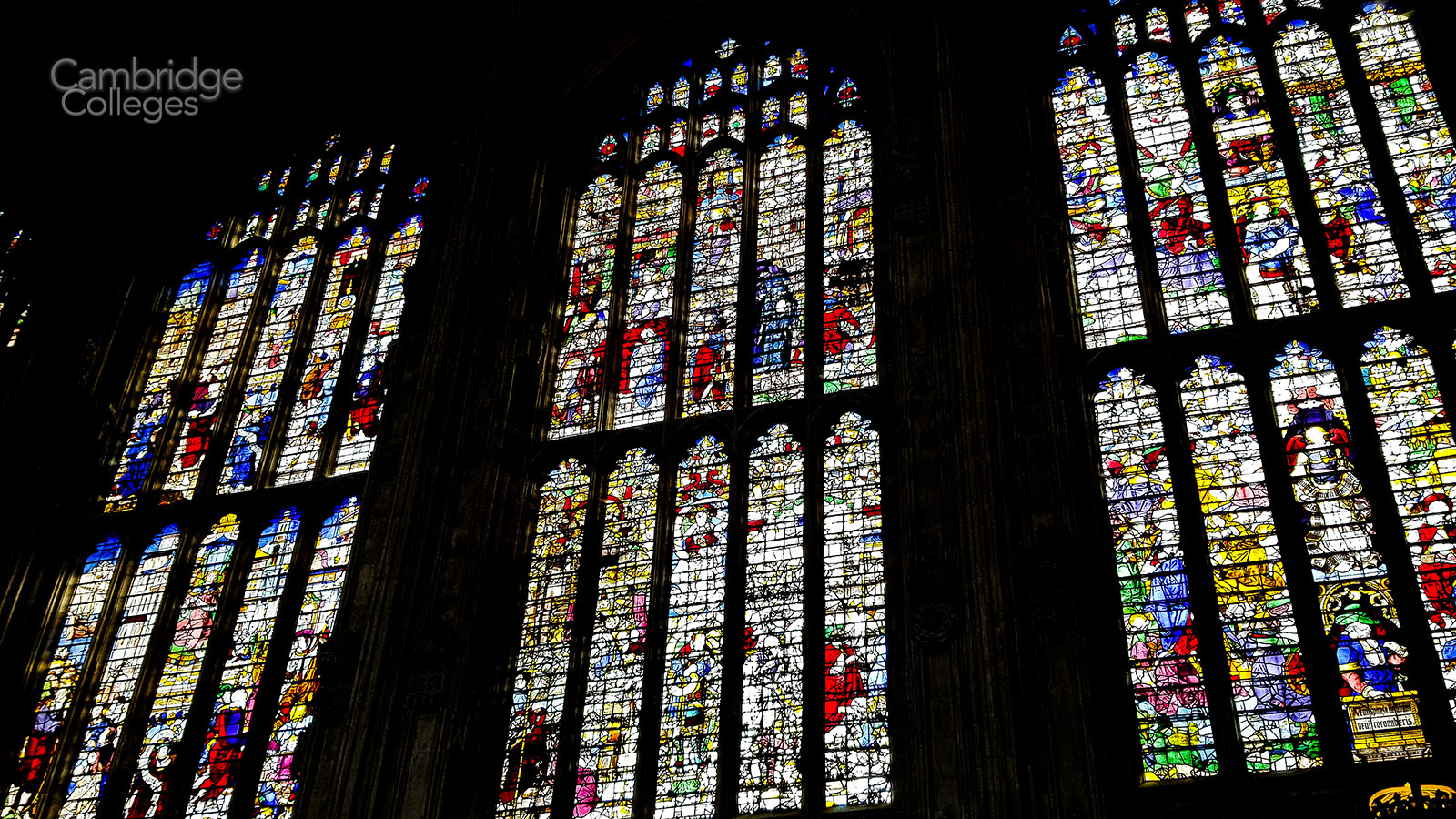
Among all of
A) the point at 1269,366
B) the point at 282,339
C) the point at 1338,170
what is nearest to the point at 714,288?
the point at 282,339

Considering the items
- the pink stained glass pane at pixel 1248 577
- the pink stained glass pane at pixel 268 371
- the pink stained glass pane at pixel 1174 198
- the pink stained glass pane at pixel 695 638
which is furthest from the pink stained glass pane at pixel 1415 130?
the pink stained glass pane at pixel 268 371

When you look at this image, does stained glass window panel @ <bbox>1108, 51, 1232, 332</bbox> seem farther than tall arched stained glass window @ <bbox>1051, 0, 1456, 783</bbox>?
Yes

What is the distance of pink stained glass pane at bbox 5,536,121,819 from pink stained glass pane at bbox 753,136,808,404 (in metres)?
5.92

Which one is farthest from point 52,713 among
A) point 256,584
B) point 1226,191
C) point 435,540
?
point 1226,191

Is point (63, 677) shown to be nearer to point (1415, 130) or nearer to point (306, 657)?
point (306, 657)

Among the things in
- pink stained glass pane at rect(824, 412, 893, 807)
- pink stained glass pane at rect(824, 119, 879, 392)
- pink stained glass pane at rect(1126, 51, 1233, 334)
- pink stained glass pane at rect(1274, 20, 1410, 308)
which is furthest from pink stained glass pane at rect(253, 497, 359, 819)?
pink stained glass pane at rect(1274, 20, 1410, 308)

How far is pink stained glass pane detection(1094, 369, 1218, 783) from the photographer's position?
959cm

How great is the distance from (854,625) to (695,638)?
3.91 ft

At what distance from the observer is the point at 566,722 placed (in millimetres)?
10938

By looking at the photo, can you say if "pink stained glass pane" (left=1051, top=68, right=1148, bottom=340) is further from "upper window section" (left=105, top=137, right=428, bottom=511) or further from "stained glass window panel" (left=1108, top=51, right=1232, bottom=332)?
"upper window section" (left=105, top=137, right=428, bottom=511)

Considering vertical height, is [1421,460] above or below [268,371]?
below

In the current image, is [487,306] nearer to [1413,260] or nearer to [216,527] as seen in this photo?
[216,527]

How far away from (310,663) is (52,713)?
226 centimetres

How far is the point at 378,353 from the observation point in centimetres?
1413
